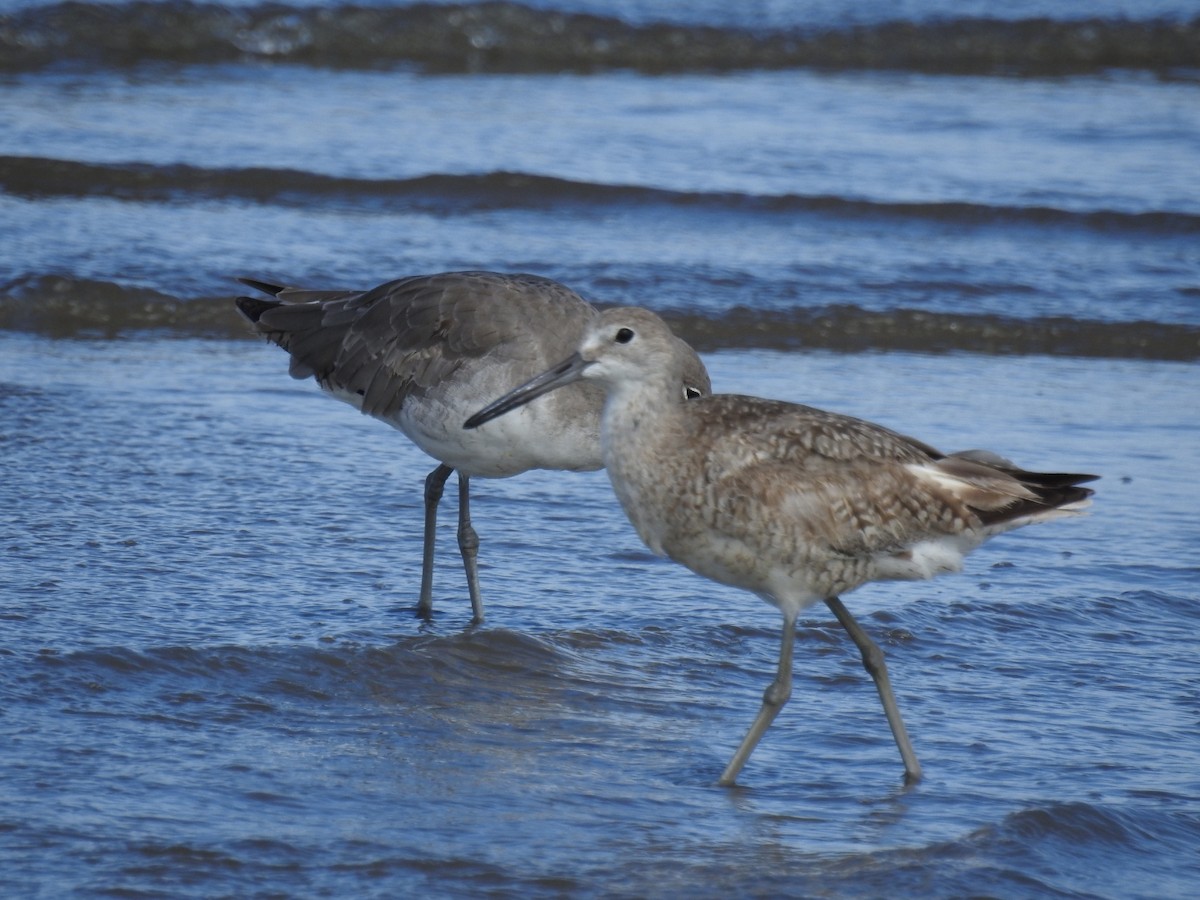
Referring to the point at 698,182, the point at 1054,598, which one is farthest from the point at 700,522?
the point at 698,182

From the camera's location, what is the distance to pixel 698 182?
12039 millimetres

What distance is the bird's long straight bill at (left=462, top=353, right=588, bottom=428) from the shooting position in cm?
464

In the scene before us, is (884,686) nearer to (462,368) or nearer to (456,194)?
(462,368)

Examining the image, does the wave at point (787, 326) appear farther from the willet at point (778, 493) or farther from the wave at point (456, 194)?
the willet at point (778, 493)

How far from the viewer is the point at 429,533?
595 cm

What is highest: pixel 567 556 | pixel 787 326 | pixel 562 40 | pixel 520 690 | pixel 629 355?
pixel 562 40

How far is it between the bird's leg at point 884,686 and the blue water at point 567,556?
10 centimetres

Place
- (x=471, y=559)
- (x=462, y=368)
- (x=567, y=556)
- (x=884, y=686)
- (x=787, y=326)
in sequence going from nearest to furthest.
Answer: (x=884, y=686)
(x=471, y=559)
(x=462, y=368)
(x=567, y=556)
(x=787, y=326)

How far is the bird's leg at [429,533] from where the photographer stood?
227 inches

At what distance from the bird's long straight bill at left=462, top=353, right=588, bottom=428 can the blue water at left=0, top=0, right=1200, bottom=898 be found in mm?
844

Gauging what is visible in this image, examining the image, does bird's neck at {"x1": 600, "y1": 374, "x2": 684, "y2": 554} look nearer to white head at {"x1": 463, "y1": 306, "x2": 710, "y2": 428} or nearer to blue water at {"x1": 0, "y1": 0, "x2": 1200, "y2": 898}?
white head at {"x1": 463, "y1": 306, "x2": 710, "y2": 428}

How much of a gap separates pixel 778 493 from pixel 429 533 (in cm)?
182

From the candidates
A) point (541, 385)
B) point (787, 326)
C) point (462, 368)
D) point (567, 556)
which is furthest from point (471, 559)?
point (787, 326)

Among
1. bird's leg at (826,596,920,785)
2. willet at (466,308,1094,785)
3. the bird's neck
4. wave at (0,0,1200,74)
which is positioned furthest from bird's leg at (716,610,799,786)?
wave at (0,0,1200,74)
